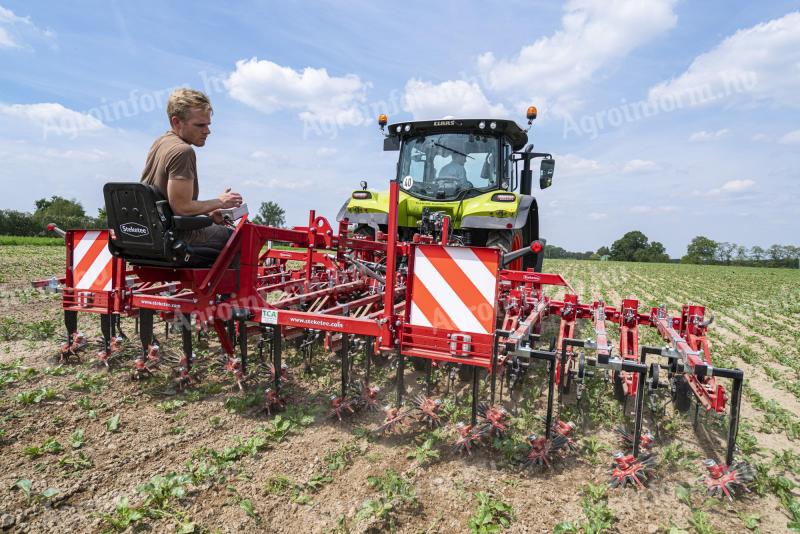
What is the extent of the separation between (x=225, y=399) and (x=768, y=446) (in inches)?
150

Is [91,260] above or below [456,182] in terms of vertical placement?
below

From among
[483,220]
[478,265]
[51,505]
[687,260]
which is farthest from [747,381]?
[687,260]

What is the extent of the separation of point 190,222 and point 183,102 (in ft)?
2.38

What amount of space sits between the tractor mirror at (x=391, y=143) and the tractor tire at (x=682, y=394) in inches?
174

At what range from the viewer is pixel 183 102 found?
285 cm

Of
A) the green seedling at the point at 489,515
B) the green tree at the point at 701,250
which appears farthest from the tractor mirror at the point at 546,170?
the green tree at the point at 701,250

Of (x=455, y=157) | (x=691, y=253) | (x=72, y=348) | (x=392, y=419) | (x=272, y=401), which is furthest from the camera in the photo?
(x=691, y=253)

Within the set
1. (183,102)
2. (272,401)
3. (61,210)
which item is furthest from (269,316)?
(61,210)

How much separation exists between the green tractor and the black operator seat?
2.82 meters

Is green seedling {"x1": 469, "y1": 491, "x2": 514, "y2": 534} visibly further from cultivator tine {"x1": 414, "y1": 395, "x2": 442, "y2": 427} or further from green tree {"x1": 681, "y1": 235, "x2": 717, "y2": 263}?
green tree {"x1": 681, "y1": 235, "x2": 717, "y2": 263}

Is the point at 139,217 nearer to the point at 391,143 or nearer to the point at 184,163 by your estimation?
the point at 184,163

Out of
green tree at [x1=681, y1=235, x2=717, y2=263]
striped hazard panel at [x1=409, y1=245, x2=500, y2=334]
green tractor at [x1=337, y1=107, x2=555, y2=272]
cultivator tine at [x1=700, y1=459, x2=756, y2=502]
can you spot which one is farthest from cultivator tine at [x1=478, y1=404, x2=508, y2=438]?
green tree at [x1=681, y1=235, x2=717, y2=263]

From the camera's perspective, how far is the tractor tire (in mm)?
3387

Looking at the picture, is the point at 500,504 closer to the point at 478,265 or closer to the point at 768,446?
the point at 478,265
